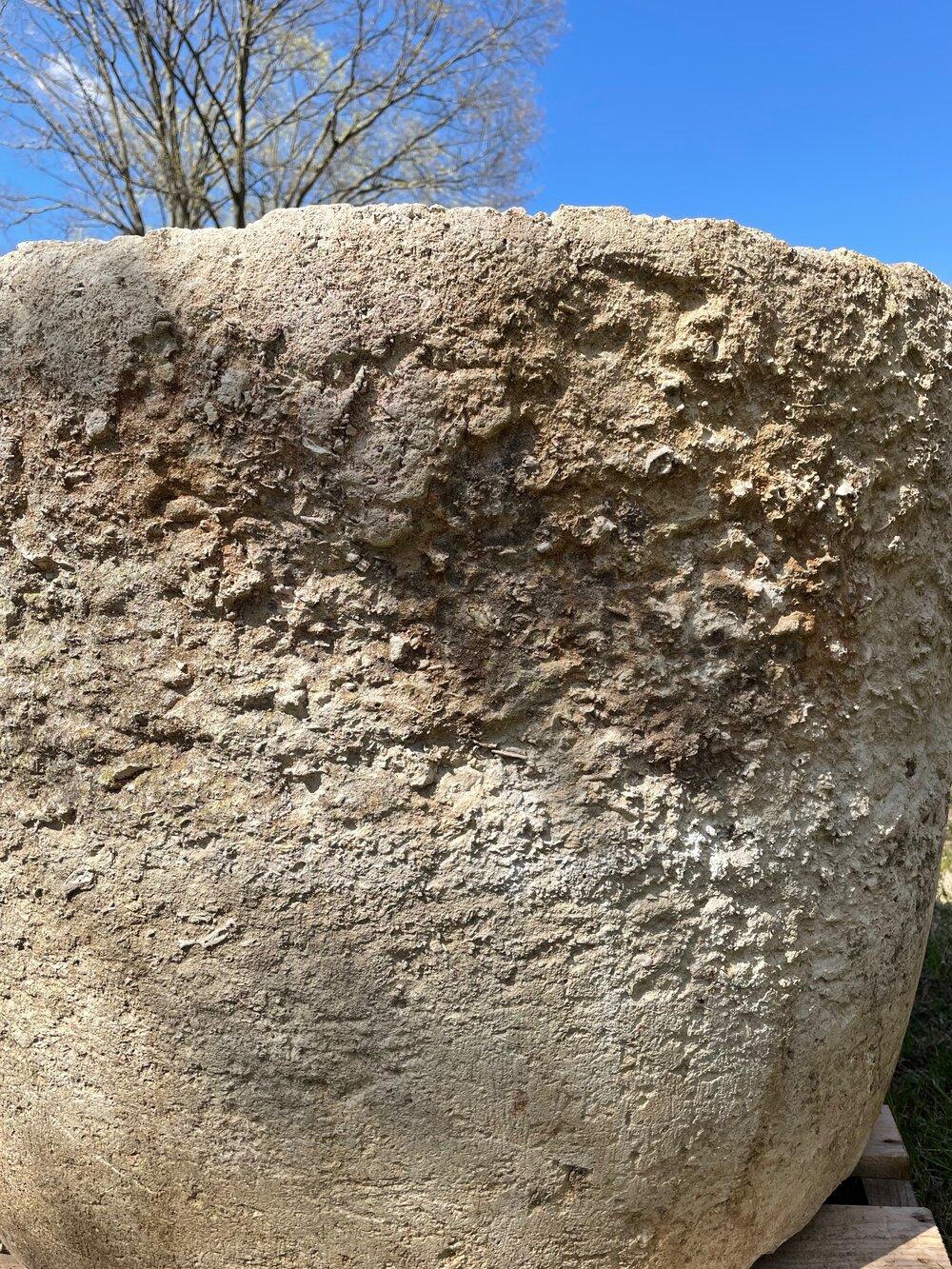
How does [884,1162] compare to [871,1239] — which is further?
[884,1162]

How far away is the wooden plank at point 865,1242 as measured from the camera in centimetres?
134

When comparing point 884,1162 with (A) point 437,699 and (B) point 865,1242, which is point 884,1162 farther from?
(A) point 437,699

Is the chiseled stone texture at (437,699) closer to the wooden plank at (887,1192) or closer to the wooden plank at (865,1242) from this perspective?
the wooden plank at (865,1242)

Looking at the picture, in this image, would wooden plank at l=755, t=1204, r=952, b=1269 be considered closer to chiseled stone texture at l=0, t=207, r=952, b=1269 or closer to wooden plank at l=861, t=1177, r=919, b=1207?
wooden plank at l=861, t=1177, r=919, b=1207

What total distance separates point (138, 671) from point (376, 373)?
0.40 meters

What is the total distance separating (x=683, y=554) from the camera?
1072mm

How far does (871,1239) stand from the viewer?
1380 millimetres

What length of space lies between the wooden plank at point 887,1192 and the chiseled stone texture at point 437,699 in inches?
Answer: 18.4

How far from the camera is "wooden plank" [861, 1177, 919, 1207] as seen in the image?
58.7 inches

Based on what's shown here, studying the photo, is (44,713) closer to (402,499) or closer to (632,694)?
(402,499)

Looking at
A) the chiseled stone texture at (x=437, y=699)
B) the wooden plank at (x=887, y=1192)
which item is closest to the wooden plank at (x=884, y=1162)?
the wooden plank at (x=887, y=1192)

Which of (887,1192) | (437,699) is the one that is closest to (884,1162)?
(887,1192)

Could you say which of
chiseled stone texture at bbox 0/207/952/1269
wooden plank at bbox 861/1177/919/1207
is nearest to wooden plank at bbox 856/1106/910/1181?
wooden plank at bbox 861/1177/919/1207

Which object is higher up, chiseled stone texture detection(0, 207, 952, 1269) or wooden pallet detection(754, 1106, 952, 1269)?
chiseled stone texture detection(0, 207, 952, 1269)
